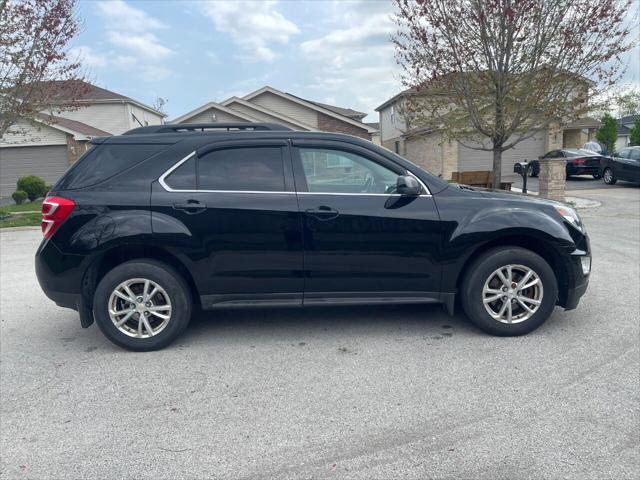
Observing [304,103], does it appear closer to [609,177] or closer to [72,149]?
[72,149]

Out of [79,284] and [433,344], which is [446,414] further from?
[79,284]

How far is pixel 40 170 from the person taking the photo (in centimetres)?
2570

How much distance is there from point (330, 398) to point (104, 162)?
275cm

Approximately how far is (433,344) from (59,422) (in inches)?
113

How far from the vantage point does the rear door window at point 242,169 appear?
4.18 metres

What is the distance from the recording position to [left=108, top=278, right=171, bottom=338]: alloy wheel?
4.14 m

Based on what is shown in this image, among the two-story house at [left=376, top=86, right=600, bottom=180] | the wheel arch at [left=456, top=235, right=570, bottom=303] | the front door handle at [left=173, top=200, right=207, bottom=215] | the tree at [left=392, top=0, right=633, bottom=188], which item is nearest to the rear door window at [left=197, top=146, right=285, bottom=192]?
the front door handle at [left=173, top=200, right=207, bottom=215]

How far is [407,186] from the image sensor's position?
4051 mm

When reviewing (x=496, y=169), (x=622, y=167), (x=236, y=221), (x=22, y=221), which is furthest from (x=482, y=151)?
(x=236, y=221)

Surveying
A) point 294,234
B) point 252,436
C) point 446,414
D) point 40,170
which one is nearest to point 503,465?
point 446,414

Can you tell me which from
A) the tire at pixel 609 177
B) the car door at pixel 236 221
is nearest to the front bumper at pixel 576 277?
the car door at pixel 236 221

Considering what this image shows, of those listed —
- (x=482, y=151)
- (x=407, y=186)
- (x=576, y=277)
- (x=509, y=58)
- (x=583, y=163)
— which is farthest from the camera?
(x=482, y=151)

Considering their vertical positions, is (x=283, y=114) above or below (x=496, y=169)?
above

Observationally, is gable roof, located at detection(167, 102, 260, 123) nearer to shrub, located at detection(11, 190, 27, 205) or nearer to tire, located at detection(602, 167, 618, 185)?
shrub, located at detection(11, 190, 27, 205)
